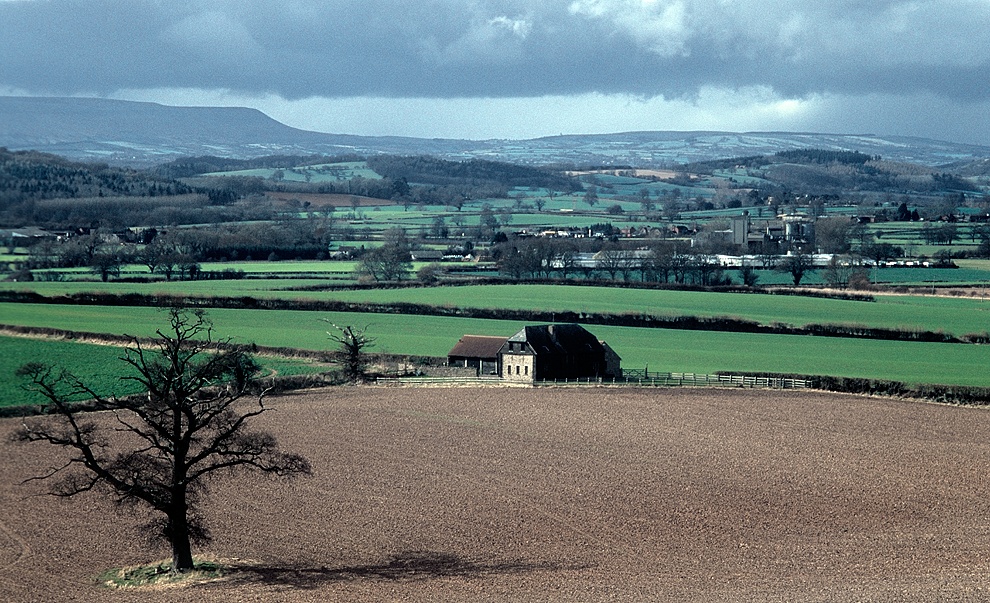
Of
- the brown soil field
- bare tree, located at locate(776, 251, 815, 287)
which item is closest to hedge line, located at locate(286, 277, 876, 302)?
bare tree, located at locate(776, 251, 815, 287)

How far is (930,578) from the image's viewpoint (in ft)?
89.2

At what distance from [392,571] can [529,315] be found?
5040 cm

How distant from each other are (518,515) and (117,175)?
49.2 m

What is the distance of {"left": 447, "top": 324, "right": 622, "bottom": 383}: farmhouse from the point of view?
60594 millimetres

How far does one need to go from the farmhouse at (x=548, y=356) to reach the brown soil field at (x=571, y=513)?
364 inches

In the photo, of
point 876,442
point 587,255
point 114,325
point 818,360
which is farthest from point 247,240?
point 876,442

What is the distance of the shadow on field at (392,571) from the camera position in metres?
28.1

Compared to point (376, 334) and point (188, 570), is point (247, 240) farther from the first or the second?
point (188, 570)

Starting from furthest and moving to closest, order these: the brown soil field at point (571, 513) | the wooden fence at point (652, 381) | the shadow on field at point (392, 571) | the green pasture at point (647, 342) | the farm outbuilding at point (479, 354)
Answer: the farm outbuilding at point (479, 354), the green pasture at point (647, 342), the wooden fence at point (652, 381), the shadow on field at point (392, 571), the brown soil field at point (571, 513)

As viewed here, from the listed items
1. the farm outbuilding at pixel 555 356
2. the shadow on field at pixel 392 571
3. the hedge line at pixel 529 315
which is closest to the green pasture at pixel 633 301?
the hedge line at pixel 529 315

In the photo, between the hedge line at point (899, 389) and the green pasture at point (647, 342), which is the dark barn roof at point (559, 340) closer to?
the green pasture at point (647, 342)

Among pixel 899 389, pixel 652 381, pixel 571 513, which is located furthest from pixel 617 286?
pixel 571 513

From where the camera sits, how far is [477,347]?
63656 mm

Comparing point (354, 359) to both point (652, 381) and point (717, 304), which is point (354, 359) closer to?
point (652, 381)
